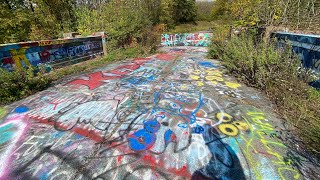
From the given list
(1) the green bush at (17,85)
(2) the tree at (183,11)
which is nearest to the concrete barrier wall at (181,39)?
(2) the tree at (183,11)

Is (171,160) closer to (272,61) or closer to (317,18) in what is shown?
(272,61)

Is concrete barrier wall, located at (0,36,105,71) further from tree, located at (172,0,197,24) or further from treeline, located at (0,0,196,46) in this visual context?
tree, located at (172,0,197,24)

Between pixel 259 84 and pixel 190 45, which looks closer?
pixel 259 84

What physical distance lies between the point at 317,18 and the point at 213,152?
8.49 metres

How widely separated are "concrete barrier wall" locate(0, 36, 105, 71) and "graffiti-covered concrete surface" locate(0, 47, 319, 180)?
7.35ft

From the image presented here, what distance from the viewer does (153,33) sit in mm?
13164

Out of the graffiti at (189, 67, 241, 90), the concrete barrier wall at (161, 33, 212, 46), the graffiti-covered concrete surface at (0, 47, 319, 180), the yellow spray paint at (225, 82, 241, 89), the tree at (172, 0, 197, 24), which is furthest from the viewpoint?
the tree at (172, 0, 197, 24)

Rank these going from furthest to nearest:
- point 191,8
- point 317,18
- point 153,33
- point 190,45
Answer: point 191,8 → point 190,45 → point 153,33 → point 317,18

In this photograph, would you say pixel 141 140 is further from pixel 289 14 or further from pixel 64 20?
pixel 64 20

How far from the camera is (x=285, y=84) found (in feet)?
14.4

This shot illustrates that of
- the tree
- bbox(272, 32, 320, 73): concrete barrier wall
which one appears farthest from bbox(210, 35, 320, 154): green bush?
the tree

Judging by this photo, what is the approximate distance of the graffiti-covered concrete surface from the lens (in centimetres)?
244

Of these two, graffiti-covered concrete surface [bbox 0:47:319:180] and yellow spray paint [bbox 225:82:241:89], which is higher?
yellow spray paint [bbox 225:82:241:89]

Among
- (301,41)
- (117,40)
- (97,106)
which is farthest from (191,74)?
(117,40)
